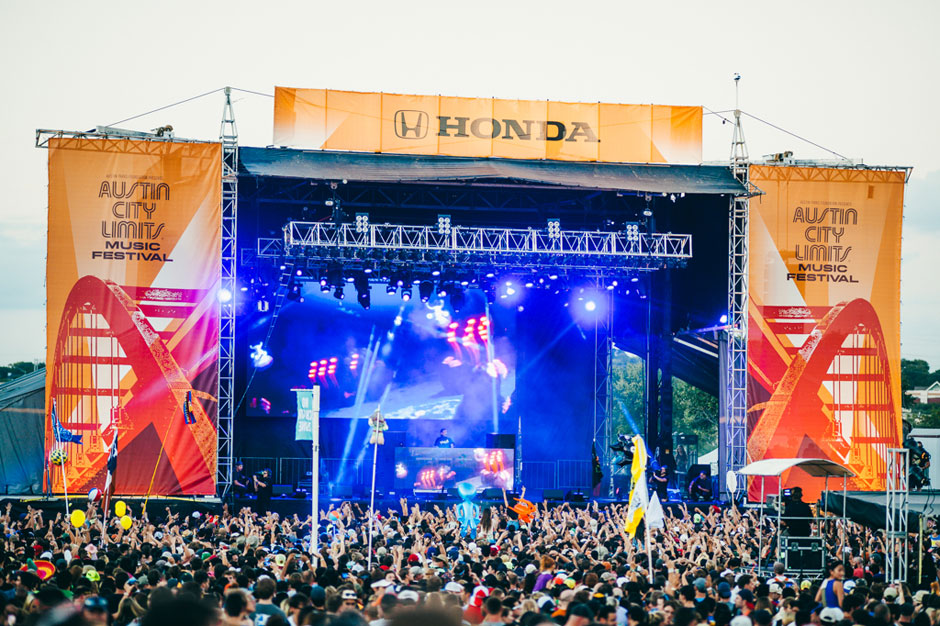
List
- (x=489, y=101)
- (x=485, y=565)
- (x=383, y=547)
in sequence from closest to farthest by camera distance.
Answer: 1. (x=485, y=565)
2. (x=383, y=547)
3. (x=489, y=101)

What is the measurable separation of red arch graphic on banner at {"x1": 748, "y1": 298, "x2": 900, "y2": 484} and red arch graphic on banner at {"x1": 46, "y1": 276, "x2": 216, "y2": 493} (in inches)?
506

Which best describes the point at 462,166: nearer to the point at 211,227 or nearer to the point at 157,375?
the point at 211,227

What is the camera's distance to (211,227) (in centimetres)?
2298

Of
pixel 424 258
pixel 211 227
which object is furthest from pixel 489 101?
pixel 211 227

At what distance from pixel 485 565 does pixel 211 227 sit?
13624mm

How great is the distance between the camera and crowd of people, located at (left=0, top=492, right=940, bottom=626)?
7461 millimetres

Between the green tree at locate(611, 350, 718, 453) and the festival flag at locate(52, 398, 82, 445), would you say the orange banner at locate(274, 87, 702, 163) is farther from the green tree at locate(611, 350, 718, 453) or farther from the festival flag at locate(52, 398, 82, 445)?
the green tree at locate(611, 350, 718, 453)

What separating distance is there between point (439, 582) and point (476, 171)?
47.5ft

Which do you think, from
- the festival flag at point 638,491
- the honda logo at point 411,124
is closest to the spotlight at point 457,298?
the honda logo at point 411,124

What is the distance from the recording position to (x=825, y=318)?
24.7 m

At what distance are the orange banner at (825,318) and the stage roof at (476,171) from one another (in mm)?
2259

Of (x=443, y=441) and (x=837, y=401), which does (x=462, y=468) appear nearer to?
(x=443, y=441)

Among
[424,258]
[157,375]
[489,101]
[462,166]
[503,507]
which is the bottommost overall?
[503,507]

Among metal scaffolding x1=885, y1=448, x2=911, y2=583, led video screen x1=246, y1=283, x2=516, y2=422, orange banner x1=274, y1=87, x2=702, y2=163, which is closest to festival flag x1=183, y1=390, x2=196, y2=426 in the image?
led video screen x1=246, y1=283, x2=516, y2=422
